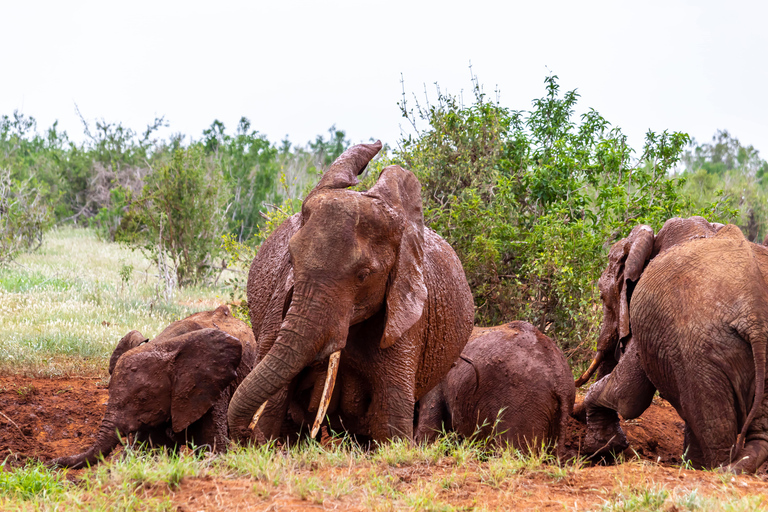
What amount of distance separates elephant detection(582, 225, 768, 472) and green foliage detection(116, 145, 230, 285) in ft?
34.5

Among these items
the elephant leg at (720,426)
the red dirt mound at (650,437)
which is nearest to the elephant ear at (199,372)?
the red dirt mound at (650,437)

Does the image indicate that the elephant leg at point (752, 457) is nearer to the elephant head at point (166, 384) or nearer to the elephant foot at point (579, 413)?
the elephant foot at point (579, 413)

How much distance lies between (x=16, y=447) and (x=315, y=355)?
3.89 metres

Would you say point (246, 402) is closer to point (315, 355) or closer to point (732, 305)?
point (315, 355)

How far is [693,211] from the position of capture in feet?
33.2

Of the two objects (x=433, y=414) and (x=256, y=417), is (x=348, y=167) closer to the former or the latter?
(x=256, y=417)

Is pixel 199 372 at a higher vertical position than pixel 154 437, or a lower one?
higher

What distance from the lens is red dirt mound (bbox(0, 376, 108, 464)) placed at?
265 inches

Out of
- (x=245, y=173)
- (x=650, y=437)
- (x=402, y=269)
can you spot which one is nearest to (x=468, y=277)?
(x=650, y=437)

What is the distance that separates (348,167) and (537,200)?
5.89 metres

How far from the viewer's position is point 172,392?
5.64 metres

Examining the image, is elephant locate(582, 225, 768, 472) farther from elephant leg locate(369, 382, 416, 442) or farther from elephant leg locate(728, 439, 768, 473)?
elephant leg locate(369, 382, 416, 442)

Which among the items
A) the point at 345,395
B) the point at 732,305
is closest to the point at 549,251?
the point at 732,305

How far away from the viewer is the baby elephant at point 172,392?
215 inches
